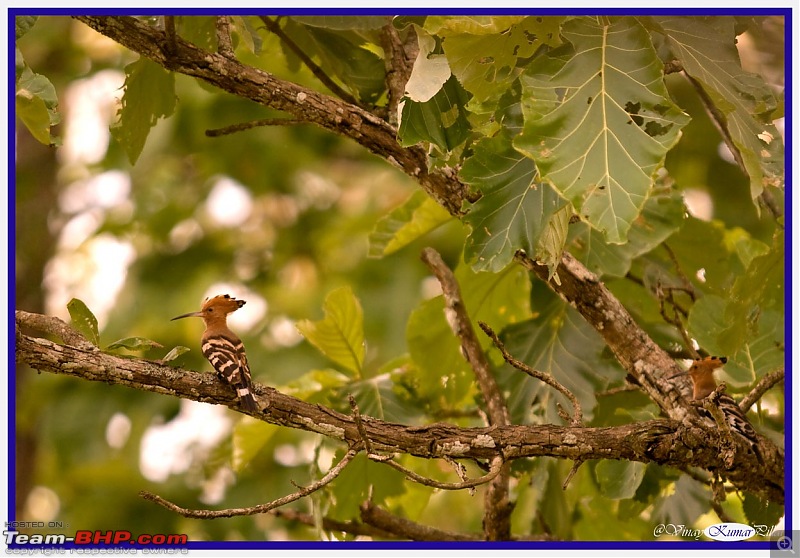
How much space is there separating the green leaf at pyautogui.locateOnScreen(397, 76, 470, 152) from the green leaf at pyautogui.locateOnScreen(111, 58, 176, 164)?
1.18 m

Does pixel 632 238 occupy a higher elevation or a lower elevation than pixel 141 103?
lower

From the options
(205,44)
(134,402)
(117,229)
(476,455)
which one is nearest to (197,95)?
(117,229)

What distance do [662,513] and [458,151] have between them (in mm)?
1889

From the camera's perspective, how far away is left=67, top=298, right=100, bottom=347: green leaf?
2.77m

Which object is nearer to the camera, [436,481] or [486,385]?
[436,481]

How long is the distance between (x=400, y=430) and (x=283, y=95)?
1116 millimetres

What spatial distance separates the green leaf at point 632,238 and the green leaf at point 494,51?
1.03 meters

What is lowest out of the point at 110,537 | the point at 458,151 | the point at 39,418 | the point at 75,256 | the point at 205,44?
the point at 39,418

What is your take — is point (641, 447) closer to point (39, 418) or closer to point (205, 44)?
point (205, 44)

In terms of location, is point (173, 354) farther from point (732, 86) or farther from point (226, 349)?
point (732, 86)

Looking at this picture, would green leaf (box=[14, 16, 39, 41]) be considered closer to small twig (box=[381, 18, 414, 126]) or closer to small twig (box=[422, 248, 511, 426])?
small twig (box=[381, 18, 414, 126])

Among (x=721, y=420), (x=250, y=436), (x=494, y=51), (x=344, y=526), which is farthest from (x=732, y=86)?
(x=250, y=436)

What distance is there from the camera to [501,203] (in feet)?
8.95

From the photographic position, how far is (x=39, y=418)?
8.18m
